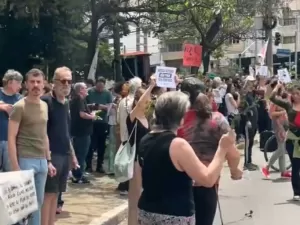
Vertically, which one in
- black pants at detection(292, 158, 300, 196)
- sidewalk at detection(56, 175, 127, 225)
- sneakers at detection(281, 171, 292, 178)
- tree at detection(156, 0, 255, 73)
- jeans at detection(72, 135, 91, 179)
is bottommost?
sneakers at detection(281, 171, 292, 178)

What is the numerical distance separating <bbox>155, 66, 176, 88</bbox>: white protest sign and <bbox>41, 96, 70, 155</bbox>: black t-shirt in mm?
1846

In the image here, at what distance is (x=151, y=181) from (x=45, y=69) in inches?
555

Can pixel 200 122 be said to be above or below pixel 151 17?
below

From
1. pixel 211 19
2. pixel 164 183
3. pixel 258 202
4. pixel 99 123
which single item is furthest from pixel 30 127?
pixel 211 19

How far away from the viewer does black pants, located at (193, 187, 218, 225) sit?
5895 mm

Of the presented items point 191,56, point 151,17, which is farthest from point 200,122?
point 151,17

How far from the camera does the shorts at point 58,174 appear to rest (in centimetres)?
723

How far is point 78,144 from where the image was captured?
11359 millimetres

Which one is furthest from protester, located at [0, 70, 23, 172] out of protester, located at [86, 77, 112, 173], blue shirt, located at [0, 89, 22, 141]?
protester, located at [86, 77, 112, 173]

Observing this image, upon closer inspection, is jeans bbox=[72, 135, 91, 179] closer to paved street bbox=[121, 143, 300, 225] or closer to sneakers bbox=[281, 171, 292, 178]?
paved street bbox=[121, 143, 300, 225]

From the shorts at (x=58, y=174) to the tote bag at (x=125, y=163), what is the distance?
0.55 meters

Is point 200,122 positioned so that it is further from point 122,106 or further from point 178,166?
point 122,106

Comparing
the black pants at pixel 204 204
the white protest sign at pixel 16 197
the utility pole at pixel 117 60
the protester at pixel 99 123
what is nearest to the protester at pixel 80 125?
the protester at pixel 99 123

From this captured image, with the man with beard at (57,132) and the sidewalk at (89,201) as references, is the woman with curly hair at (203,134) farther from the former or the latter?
the sidewalk at (89,201)
